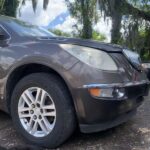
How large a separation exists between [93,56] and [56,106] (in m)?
0.73

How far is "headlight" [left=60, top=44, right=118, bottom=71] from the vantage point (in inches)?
163

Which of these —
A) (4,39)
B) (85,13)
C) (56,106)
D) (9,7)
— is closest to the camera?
(56,106)

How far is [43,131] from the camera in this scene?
4.34 m

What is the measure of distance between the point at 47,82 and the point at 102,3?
55.0ft

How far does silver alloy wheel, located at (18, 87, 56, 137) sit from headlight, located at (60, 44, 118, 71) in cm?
60

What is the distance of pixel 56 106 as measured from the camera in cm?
414

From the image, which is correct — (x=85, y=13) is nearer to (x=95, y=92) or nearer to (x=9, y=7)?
(x=9, y=7)

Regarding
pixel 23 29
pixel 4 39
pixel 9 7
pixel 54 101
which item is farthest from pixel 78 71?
pixel 9 7

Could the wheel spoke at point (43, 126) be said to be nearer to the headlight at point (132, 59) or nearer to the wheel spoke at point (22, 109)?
the wheel spoke at point (22, 109)

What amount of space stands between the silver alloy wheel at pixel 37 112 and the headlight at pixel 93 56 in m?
0.60

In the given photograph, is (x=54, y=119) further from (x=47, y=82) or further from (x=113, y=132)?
(x=113, y=132)

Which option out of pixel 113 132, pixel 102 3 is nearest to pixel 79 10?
pixel 102 3

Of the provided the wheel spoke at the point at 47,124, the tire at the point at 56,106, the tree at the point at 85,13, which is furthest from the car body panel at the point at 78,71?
the tree at the point at 85,13

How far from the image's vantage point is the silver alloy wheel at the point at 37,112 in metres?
4.26
